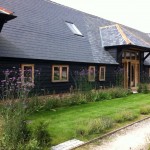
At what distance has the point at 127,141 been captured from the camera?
7484 mm

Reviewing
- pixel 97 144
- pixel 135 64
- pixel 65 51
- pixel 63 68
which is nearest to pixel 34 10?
pixel 65 51

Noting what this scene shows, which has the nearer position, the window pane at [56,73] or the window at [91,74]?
the window pane at [56,73]

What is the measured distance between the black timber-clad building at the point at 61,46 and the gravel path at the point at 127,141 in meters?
6.23

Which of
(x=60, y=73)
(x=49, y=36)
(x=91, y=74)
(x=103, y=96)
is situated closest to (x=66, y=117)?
(x=60, y=73)

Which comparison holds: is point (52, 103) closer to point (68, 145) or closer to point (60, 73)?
point (60, 73)

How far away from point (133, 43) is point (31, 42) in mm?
9276

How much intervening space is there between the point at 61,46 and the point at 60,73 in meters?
2.10

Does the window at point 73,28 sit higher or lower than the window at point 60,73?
higher

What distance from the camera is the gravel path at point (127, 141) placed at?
694 cm

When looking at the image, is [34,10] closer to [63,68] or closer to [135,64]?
[63,68]

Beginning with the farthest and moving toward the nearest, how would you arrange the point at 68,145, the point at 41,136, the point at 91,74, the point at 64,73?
the point at 91,74 < the point at 64,73 < the point at 68,145 < the point at 41,136

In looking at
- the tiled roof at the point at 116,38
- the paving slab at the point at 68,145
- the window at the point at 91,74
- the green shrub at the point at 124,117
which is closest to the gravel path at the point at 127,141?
the paving slab at the point at 68,145

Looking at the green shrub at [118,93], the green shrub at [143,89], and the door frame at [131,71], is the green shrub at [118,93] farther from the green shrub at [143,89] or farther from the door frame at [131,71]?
the door frame at [131,71]

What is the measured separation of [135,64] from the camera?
23.8 metres
